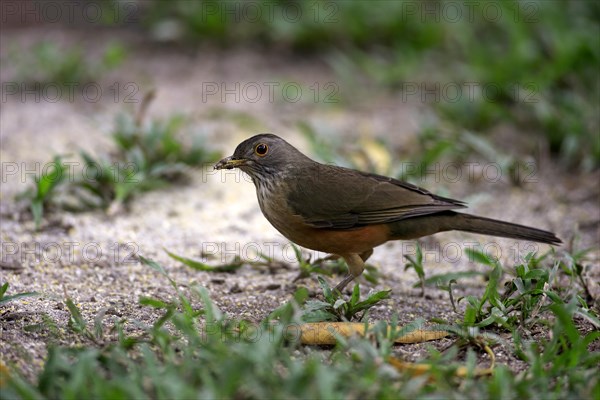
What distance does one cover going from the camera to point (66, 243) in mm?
5926

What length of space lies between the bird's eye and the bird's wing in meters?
0.30

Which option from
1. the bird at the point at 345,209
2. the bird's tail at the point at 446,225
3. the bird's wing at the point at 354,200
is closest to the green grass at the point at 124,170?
the bird at the point at 345,209

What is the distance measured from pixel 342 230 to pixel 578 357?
176 centimetres

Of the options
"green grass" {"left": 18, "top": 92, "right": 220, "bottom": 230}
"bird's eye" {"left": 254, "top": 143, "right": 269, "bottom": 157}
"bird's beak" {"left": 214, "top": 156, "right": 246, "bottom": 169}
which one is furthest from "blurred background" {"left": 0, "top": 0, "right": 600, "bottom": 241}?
"bird's eye" {"left": 254, "top": 143, "right": 269, "bottom": 157}

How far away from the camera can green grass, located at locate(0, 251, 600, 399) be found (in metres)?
3.50

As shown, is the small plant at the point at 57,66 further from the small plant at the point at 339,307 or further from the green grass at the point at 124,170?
the small plant at the point at 339,307

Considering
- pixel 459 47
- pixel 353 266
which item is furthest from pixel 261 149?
pixel 459 47

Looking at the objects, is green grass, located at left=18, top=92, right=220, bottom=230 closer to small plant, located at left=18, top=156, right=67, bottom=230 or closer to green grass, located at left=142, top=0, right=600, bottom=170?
small plant, located at left=18, top=156, right=67, bottom=230

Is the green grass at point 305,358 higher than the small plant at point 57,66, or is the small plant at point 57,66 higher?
the small plant at point 57,66

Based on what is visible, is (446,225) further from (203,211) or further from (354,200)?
(203,211)

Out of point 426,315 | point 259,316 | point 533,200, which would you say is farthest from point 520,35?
point 259,316

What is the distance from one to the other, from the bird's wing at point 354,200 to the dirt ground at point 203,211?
1.73 feet

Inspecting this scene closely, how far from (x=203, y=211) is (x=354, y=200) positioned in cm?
179

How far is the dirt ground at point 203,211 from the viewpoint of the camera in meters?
5.14
